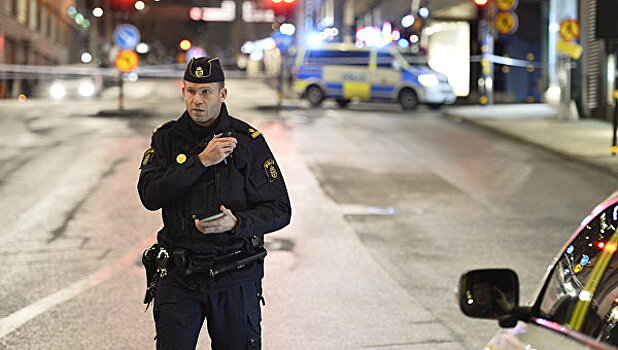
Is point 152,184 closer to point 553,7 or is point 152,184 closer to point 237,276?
point 237,276

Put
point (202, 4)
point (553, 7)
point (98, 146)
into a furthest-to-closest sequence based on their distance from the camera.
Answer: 1. point (202, 4)
2. point (553, 7)
3. point (98, 146)

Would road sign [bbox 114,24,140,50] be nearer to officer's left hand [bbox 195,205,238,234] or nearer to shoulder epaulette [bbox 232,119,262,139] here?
shoulder epaulette [bbox 232,119,262,139]

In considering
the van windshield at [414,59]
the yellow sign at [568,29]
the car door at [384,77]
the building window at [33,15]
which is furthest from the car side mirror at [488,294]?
the building window at [33,15]

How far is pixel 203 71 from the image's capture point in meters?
4.51

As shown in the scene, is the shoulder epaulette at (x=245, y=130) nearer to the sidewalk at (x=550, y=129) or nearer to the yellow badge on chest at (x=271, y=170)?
the yellow badge on chest at (x=271, y=170)

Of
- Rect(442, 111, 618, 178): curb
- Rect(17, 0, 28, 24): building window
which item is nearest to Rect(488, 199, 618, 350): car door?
Rect(442, 111, 618, 178): curb

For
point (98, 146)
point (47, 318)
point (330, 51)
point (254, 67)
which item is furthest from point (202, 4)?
point (47, 318)

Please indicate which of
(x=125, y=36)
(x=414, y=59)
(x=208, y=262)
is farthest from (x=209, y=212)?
(x=414, y=59)

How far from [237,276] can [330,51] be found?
28.0 meters

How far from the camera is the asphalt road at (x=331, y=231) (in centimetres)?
765

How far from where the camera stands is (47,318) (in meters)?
7.77

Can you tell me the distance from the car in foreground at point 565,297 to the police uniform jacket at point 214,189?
4.44ft

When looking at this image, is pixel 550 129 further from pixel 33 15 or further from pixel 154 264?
pixel 33 15

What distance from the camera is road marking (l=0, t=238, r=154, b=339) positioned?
25.0 feet
